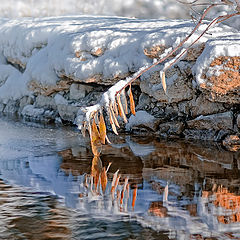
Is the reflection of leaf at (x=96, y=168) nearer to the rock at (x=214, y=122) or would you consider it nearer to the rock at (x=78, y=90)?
the rock at (x=214, y=122)

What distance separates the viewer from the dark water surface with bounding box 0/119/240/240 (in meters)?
3.78

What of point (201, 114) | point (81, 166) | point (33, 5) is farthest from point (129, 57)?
point (33, 5)

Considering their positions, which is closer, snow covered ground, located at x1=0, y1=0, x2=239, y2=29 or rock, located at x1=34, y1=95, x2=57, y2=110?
rock, located at x1=34, y1=95, x2=57, y2=110

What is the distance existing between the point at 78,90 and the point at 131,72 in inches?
59.1

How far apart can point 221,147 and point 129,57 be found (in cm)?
247

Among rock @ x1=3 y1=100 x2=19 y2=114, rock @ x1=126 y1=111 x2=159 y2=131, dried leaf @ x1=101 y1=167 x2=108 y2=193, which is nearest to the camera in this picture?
dried leaf @ x1=101 y1=167 x2=108 y2=193

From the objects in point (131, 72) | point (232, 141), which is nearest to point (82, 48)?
point (131, 72)

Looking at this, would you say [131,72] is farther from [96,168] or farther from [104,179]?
[104,179]

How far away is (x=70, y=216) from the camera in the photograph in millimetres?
4066

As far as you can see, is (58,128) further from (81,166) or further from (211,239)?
(211,239)

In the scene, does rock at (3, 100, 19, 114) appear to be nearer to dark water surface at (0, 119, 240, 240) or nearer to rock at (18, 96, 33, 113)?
rock at (18, 96, 33, 113)

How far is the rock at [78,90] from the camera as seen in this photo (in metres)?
9.57

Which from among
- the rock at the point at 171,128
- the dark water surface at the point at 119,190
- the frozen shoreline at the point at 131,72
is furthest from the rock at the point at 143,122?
the dark water surface at the point at 119,190

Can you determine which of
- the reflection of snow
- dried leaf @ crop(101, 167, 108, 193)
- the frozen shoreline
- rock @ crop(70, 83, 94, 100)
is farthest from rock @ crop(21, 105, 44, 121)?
dried leaf @ crop(101, 167, 108, 193)
